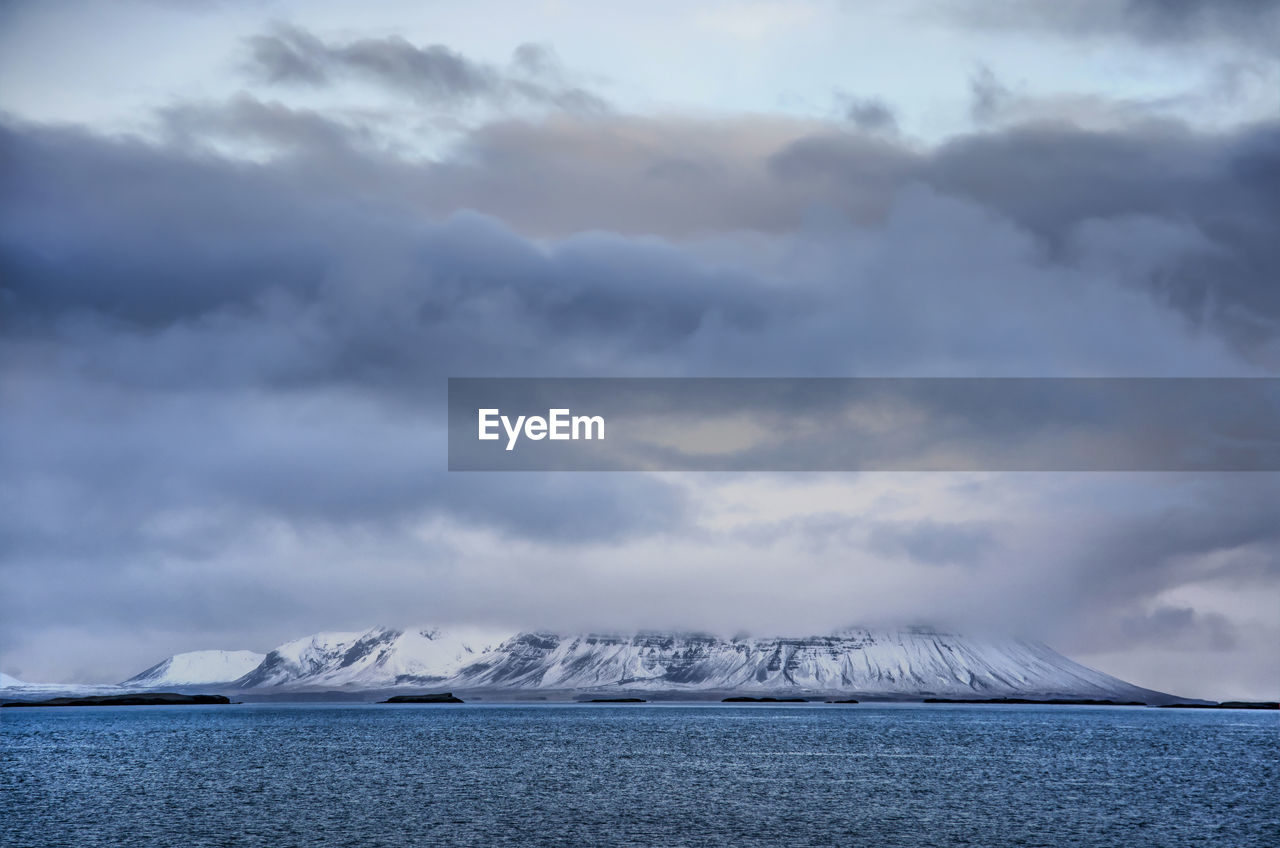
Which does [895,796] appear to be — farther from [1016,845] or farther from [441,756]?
[441,756]

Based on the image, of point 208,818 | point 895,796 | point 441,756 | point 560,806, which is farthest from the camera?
point 441,756

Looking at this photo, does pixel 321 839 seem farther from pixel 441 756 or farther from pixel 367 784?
pixel 441 756

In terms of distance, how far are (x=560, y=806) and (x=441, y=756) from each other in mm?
Result: 71779

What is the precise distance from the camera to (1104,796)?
4417 inches

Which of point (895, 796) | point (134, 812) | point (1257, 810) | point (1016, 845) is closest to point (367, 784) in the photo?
point (134, 812)

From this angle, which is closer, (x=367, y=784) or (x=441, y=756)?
(x=367, y=784)

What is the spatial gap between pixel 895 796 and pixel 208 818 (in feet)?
201

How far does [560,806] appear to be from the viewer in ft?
329

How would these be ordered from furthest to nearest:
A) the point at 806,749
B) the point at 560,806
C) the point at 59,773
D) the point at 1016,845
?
the point at 806,749 < the point at 59,773 < the point at 560,806 < the point at 1016,845

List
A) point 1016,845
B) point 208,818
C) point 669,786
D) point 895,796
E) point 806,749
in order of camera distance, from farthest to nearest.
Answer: point 806,749 → point 669,786 → point 895,796 → point 208,818 → point 1016,845

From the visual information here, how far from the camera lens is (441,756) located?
167000 mm

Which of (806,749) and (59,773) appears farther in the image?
(806,749)

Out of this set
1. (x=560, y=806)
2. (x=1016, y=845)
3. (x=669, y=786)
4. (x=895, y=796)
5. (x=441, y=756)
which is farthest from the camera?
(x=441, y=756)

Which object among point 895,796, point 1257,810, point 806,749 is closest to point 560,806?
point 895,796
